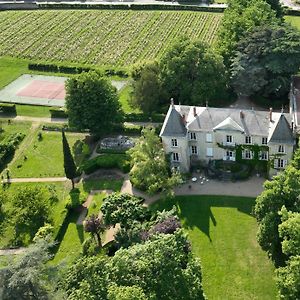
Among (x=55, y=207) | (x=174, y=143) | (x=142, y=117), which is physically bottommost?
(x=55, y=207)

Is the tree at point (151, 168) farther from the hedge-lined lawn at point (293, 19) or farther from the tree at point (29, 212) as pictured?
the hedge-lined lawn at point (293, 19)

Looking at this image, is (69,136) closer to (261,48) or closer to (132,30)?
(261,48)

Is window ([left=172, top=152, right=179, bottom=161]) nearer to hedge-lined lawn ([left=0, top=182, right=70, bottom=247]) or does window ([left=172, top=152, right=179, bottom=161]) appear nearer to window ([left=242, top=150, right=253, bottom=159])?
window ([left=242, top=150, right=253, bottom=159])

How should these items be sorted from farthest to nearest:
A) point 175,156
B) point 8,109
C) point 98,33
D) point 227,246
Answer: point 98,33, point 8,109, point 175,156, point 227,246

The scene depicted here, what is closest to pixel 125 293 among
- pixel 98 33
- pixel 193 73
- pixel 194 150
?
pixel 194 150

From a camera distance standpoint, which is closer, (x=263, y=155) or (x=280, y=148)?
(x=280, y=148)

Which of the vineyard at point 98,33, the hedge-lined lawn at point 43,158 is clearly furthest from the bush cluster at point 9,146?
the vineyard at point 98,33

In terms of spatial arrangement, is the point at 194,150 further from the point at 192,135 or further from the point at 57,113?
the point at 57,113
